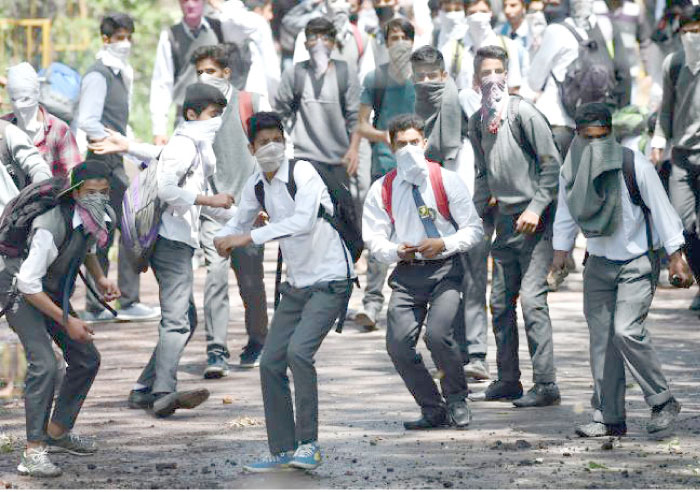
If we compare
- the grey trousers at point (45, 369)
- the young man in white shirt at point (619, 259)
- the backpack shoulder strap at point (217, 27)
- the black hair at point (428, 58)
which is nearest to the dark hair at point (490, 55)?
the black hair at point (428, 58)

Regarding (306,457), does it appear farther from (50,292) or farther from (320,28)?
(320,28)

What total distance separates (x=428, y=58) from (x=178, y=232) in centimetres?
223

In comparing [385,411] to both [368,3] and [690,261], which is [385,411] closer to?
[690,261]

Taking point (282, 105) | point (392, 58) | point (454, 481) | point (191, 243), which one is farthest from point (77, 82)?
point (454, 481)

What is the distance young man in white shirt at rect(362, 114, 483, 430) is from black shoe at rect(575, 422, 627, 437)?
73 cm

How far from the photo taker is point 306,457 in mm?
8039

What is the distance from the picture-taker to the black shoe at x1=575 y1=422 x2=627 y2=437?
28.6 ft

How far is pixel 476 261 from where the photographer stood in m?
10.8

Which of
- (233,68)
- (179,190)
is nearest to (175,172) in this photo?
(179,190)

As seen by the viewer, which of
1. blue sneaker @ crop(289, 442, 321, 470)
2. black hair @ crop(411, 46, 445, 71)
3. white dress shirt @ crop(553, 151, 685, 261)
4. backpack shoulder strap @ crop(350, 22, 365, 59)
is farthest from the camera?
backpack shoulder strap @ crop(350, 22, 365, 59)

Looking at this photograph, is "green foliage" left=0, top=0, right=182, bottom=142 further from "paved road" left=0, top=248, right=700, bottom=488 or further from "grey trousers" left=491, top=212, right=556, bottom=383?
"grey trousers" left=491, top=212, right=556, bottom=383

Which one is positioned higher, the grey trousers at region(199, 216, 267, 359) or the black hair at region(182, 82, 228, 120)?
the black hair at region(182, 82, 228, 120)

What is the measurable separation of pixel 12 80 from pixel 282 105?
8.46ft

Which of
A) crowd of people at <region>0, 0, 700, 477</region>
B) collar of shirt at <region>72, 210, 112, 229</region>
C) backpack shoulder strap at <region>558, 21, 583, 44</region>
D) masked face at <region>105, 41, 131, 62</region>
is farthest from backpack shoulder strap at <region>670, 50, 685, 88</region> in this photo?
collar of shirt at <region>72, 210, 112, 229</region>
